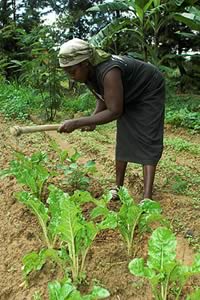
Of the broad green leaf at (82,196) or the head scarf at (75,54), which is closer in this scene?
the broad green leaf at (82,196)

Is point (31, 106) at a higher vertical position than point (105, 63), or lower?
lower

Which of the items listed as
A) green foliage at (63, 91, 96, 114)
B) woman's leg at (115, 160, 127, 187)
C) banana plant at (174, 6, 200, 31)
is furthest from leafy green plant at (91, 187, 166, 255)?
banana plant at (174, 6, 200, 31)

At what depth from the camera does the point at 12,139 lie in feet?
19.9

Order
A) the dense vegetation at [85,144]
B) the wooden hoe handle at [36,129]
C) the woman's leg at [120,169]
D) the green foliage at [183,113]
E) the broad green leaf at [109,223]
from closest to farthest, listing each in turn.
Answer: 1. the dense vegetation at [85,144]
2. the broad green leaf at [109,223]
3. the wooden hoe handle at [36,129]
4. the woman's leg at [120,169]
5. the green foliage at [183,113]

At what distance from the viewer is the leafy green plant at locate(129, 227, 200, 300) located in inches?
88.2

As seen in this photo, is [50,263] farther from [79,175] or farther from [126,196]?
[79,175]

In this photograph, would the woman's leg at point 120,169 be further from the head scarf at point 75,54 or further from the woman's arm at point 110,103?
the head scarf at point 75,54

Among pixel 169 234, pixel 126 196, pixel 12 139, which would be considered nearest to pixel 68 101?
pixel 12 139

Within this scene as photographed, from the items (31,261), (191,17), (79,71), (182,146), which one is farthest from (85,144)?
(191,17)

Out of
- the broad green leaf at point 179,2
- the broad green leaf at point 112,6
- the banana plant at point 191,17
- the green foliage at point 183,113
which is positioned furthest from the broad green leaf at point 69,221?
the broad green leaf at point 112,6

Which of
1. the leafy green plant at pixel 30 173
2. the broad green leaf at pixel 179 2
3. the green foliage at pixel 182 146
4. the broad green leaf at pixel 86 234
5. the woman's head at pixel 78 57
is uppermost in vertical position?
the woman's head at pixel 78 57

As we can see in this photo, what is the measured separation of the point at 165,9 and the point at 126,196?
22.3 ft

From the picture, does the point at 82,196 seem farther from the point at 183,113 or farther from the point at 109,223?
the point at 183,113

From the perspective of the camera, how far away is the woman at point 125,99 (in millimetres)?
3227
